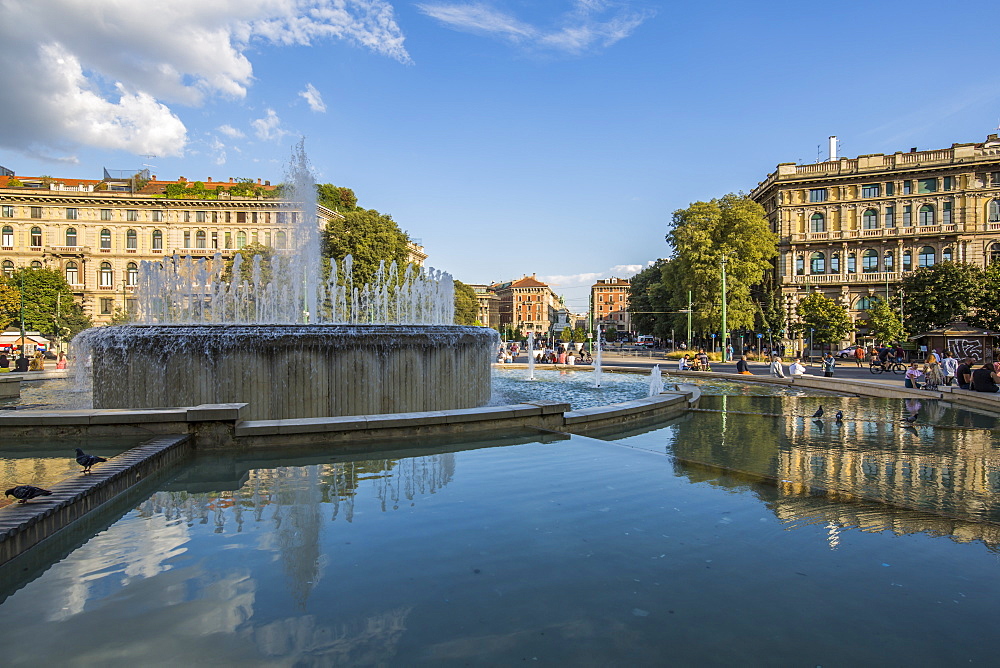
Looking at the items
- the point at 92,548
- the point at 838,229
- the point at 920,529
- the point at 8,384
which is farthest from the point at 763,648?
the point at 838,229

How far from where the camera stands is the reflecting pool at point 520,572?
3.29 metres

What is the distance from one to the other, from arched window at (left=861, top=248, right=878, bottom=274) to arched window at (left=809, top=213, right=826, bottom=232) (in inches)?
166

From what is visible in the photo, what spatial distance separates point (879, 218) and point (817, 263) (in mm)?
6254

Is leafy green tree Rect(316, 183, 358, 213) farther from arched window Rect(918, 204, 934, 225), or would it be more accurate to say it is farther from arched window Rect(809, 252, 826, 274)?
arched window Rect(918, 204, 934, 225)

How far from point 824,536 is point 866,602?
1.29 meters

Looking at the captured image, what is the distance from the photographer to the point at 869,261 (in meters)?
53.9

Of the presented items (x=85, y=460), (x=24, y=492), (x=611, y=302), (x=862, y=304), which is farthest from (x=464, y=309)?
(x=611, y=302)

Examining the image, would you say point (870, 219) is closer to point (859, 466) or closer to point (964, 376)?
point (964, 376)

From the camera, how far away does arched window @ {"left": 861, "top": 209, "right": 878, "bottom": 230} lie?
53562mm

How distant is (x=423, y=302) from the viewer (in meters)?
22.7

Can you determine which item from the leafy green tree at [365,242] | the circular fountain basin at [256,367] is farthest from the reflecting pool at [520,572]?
the leafy green tree at [365,242]

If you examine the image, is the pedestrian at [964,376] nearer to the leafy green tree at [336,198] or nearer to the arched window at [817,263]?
the arched window at [817,263]

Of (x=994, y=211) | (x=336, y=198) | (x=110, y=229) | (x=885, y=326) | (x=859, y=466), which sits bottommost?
(x=859, y=466)

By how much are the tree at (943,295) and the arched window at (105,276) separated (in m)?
75.6
